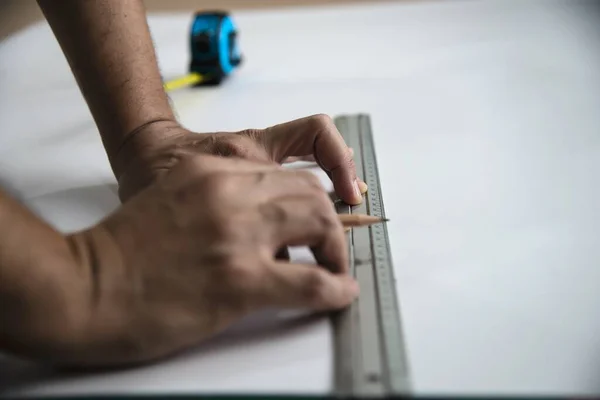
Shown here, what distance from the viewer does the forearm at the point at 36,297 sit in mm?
597

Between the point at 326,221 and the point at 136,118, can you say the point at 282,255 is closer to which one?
the point at 326,221

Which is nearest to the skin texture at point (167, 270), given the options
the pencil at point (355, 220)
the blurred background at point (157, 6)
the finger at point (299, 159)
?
the pencil at point (355, 220)

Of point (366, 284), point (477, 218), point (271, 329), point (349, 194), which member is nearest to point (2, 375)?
point (271, 329)

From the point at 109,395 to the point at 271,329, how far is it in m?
0.18

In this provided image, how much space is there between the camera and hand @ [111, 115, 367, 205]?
93cm

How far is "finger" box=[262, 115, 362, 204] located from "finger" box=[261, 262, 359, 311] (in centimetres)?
28

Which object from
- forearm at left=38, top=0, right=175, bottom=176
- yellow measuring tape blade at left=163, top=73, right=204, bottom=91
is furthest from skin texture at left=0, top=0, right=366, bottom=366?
yellow measuring tape blade at left=163, top=73, right=204, bottom=91

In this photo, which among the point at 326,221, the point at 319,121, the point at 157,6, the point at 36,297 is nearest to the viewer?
the point at 36,297

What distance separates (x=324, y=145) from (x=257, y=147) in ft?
0.34

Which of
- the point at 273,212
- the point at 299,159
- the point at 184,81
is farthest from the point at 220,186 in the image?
the point at 184,81

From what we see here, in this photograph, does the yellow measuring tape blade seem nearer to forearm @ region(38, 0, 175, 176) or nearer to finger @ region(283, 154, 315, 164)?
forearm @ region(38, 0, 175, 176)

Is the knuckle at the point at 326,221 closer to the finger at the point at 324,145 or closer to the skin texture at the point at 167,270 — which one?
the skin texture at the point at 167,270

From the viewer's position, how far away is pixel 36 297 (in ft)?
1.96

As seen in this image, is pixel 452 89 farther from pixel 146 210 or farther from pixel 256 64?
pixel 146 210
